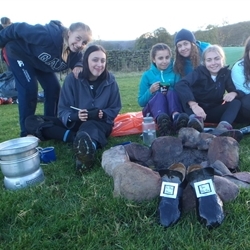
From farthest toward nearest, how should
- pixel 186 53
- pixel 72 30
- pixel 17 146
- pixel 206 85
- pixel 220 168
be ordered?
pixel 186 53 < pixel 206 85 < pixel 72 30 < pixel 17 146 < pixel 220 168

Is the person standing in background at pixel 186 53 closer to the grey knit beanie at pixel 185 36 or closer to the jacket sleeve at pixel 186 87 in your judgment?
the grey knit beanie at pixel 185 36

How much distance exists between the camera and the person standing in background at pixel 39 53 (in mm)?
3678

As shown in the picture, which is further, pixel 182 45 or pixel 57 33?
pixel 182 45

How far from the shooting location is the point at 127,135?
13.4 feet

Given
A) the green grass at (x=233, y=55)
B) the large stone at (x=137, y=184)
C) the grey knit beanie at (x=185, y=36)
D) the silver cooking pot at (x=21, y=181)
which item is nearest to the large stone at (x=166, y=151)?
the large stone at (x=137, y=184)

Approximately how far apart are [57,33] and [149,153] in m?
1.93

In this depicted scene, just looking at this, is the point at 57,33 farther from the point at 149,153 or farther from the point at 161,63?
the point at 149,153

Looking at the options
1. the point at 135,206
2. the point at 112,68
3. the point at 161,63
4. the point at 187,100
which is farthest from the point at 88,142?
the point at 112,68

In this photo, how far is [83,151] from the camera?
276cm

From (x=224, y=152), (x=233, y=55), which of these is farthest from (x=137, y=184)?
(x=233, y=55)

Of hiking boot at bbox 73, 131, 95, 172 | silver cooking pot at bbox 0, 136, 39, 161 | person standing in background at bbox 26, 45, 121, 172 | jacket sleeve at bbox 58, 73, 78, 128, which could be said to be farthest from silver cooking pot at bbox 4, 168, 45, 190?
jacket sleeve at bbox 58, 73, 78, 128

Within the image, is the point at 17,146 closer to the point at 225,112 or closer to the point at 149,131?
the point at 149,131

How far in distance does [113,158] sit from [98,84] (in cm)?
127

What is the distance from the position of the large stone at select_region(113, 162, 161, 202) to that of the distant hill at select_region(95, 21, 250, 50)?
61.3 feet
